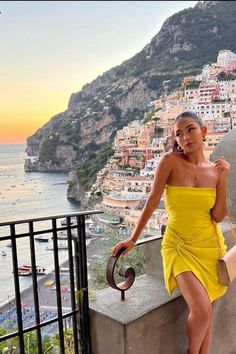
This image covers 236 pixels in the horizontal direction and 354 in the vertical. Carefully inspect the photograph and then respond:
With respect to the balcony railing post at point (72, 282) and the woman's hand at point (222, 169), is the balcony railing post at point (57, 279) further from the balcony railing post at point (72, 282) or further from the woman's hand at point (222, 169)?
the woman's hand at point (222, 169)

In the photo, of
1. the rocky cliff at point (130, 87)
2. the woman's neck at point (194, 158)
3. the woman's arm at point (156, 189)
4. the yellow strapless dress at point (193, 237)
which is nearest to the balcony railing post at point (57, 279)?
the woman's arm at point (156, 189)

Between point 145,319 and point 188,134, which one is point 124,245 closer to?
point 145,319

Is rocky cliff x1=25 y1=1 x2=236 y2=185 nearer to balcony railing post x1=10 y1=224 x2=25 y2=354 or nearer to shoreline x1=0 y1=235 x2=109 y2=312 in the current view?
shoreline x1=0 y1=235 x2=109 y2=312

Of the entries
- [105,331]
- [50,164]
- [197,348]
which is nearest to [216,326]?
[197,348]

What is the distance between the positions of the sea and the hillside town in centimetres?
32

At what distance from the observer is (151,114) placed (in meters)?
3.11

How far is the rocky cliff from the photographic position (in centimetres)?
258

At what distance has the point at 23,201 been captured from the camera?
5.64 ft

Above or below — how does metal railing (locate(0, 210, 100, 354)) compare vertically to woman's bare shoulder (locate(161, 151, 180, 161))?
below

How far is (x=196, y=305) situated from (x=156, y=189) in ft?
1.54

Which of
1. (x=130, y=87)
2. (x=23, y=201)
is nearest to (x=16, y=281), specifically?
(x=23, y=201)

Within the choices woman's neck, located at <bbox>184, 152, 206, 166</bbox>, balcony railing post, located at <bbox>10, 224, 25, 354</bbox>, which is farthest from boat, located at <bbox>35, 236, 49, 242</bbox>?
woman's neck, located at <bbox>184, 152, 206, 166</bbox>

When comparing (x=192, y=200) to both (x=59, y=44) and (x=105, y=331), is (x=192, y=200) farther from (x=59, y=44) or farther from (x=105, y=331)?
(x=59, y=44)

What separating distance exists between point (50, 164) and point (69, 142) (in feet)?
1.02
